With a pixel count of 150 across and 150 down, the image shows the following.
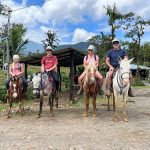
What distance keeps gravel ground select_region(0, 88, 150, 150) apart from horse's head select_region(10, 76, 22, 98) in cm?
88

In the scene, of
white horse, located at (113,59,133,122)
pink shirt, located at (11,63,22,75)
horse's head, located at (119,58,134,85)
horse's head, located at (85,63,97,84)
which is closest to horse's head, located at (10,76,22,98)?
pink shirt, located at (11,63,22,75)

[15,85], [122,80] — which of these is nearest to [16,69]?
[15,85]

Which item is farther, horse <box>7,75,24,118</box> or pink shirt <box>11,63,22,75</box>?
pink shirt <box>11,63,22,75</box>

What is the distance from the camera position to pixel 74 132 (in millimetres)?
10617

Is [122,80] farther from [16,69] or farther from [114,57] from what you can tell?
[16,69]

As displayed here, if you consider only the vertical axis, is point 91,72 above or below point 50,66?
below

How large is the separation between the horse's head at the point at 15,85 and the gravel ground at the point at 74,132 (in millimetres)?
877

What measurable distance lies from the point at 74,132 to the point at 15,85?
404cm

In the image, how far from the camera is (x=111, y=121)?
12648 millimetres

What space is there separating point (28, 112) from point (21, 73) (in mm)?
2063

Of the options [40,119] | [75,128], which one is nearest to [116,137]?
[75,128]

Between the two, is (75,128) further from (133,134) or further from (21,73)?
(21,73)

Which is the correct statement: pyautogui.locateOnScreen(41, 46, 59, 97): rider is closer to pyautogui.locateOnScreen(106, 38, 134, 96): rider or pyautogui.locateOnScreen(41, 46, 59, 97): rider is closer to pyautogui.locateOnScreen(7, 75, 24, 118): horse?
pyautogui.locateOnScreen(7, 75, 24, 118): horse

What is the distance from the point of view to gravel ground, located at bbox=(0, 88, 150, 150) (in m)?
9.01
